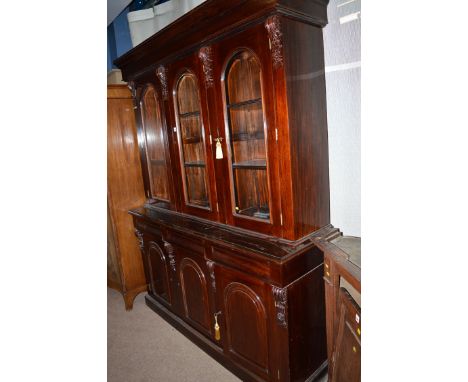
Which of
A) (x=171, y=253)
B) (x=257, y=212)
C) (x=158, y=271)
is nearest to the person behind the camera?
(x=257, y=212)

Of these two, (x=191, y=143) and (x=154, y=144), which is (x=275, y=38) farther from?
(x=154, y=144)

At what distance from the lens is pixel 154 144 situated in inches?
98.9

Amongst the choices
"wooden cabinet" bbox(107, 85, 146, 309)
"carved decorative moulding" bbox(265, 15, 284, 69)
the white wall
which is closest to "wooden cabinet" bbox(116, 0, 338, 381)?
"carved decorative moulding" bbox(265, 15, 284, 69)

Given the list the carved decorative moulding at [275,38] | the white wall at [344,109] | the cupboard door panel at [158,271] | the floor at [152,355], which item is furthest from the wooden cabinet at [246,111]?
the floor at [152,355]

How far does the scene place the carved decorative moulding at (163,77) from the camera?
2.10m

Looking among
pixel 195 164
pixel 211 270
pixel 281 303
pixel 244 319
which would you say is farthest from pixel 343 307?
pixel 195 164

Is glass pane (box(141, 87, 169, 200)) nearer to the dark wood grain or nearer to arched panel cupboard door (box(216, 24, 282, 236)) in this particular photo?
→ arched panel cupboard door (box(216, 24, 282, 236))

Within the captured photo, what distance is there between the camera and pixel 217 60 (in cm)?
168

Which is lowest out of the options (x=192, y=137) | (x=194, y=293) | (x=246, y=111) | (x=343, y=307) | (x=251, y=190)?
(x=194, y=293)

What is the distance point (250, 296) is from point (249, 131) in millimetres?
976

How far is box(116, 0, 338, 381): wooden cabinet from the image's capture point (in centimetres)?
146

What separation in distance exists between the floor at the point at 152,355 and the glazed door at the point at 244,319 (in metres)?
0.26
